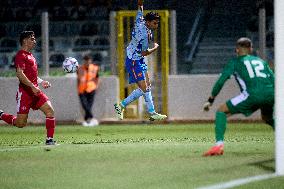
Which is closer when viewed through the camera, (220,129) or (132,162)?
(132,162)

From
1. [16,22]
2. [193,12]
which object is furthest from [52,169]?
[16,22]

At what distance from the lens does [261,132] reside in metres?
17.3

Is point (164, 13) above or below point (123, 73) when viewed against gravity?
above

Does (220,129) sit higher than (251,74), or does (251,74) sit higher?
(251,74)

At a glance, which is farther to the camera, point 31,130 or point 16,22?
point 16,22

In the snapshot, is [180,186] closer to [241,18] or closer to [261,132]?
[261,132]

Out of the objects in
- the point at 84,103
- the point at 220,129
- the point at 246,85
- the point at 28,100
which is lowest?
the point at 84,103

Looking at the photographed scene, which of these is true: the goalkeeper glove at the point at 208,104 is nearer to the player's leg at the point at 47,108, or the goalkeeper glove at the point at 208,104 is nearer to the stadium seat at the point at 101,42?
the player's leg at the point at 47,108

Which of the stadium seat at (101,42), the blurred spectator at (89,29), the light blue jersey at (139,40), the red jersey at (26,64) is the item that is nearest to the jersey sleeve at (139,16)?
the light blue jersey at (139,40)

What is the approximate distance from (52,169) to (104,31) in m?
20.5

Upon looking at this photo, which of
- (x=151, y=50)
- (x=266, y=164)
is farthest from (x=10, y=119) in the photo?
(x=266, y=164)

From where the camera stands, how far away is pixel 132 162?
10.6 m

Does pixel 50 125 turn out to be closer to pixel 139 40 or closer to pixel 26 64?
pixel 26 64

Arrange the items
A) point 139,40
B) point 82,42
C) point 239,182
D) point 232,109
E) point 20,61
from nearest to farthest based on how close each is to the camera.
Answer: point 239,182 < point 232,109 < point 20,61 < point 139,40 < point 82,42
